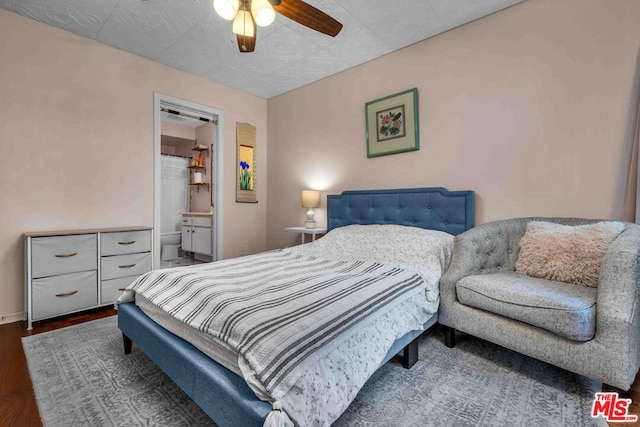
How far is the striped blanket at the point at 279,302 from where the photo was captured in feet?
3.21

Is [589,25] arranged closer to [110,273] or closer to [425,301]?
[425,301]

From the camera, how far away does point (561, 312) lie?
1.40 metres

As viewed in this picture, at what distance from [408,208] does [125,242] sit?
111 inches

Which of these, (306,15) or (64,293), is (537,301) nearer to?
(306,15)

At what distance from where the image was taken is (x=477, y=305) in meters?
1.75

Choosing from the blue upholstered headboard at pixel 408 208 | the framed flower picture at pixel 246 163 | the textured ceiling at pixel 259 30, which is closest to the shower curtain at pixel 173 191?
Answer: the framed flower picture at pixel 246 163

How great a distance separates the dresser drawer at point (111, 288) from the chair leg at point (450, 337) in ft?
9.64

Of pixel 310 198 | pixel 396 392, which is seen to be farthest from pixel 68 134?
pixel 396 392

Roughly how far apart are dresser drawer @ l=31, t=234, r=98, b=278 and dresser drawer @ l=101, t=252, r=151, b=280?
0.31ft

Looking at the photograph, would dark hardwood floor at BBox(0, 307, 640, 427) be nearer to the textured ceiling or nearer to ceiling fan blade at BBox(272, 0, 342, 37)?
ceiling fan blade at BBox(272, 0, 342, 37)

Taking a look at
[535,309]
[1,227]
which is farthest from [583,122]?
[1,227]

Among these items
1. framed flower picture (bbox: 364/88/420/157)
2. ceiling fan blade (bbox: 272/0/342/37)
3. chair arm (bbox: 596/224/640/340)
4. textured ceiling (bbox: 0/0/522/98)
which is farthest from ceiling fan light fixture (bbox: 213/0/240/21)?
chair arm (bbox: 596/224/640/340)

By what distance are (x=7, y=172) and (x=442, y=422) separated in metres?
3.67

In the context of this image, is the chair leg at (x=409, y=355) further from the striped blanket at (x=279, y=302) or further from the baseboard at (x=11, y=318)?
the baseboard at (x=11, y=318)
